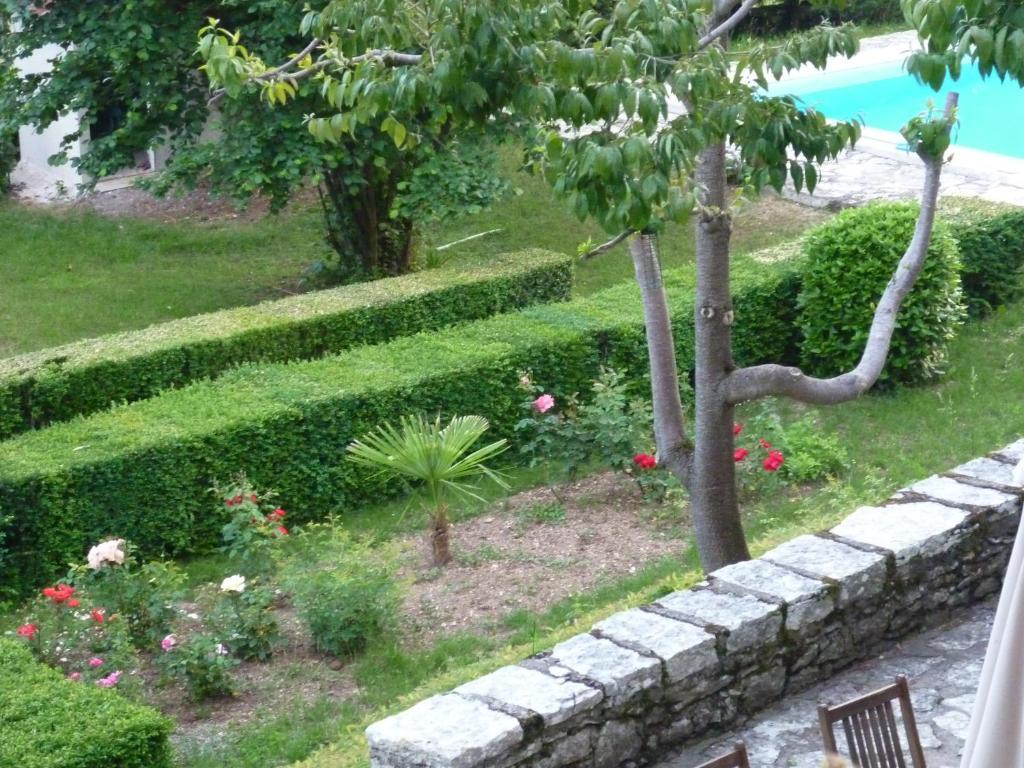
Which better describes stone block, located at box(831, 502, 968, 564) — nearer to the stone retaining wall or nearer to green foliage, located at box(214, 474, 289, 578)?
the stone retaining wall

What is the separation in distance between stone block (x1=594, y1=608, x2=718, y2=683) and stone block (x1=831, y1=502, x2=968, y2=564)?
39.3 inches

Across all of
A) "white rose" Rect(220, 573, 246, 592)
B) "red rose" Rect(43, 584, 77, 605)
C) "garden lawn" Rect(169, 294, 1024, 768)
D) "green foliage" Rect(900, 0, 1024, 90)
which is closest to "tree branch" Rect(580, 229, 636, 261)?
"green foliage" Rect(900, 0, 1024, 90)

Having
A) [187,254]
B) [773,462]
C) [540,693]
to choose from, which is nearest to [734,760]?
[540,693]

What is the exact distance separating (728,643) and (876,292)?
573cm

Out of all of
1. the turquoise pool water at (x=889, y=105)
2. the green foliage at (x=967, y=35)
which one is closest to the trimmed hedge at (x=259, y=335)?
the green foliage at (x=967, y=35)

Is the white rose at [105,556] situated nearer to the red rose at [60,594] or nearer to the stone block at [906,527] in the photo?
the red rose at [60,594]

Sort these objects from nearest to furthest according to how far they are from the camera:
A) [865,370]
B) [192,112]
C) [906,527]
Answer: [906,527] → [865,370] → [192,112]

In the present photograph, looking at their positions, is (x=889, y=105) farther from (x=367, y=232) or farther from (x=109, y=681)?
(x=109, y=681)

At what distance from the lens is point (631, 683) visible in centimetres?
414

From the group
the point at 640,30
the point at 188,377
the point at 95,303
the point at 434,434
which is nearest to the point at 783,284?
the point at 434,434

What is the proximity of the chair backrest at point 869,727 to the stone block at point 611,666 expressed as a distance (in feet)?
2.70

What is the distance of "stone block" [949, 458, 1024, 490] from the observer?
5.55 metres

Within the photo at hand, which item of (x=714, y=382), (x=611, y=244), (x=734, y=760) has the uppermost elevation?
(x=611, y=244)

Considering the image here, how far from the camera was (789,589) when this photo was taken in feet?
15.3
